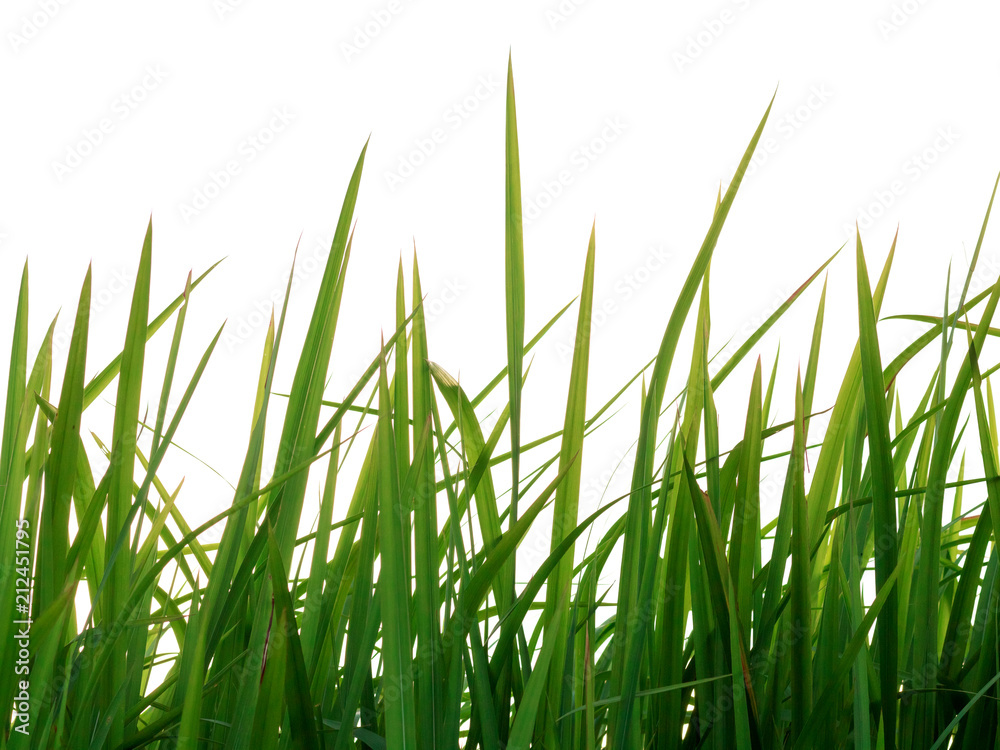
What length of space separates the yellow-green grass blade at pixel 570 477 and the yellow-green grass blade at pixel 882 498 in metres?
0.12

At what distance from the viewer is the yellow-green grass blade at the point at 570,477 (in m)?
0.32

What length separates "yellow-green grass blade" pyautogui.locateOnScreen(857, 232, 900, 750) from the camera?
31 cm

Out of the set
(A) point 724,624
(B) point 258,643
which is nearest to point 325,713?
(B) point 258,643

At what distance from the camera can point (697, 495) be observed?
0.97 feet

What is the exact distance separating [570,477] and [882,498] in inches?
5.3

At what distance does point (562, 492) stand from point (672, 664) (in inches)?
3.6

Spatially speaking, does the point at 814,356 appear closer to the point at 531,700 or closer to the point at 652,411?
the point at 652,411

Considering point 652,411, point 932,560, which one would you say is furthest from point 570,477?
point 932,560

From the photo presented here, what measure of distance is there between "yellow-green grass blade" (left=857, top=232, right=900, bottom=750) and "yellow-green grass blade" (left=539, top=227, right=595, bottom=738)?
4.7 inches

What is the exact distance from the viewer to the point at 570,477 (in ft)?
1.10

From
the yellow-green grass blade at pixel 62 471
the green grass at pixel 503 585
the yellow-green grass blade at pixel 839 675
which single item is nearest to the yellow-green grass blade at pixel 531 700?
the green grass at pixel 503 585

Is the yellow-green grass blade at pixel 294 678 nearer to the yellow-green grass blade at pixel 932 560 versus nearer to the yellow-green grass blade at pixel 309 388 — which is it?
the yellow-green grass blade at pixel 309 388

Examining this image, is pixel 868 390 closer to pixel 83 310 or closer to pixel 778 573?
pixel 778 573

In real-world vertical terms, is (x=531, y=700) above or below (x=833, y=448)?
below
